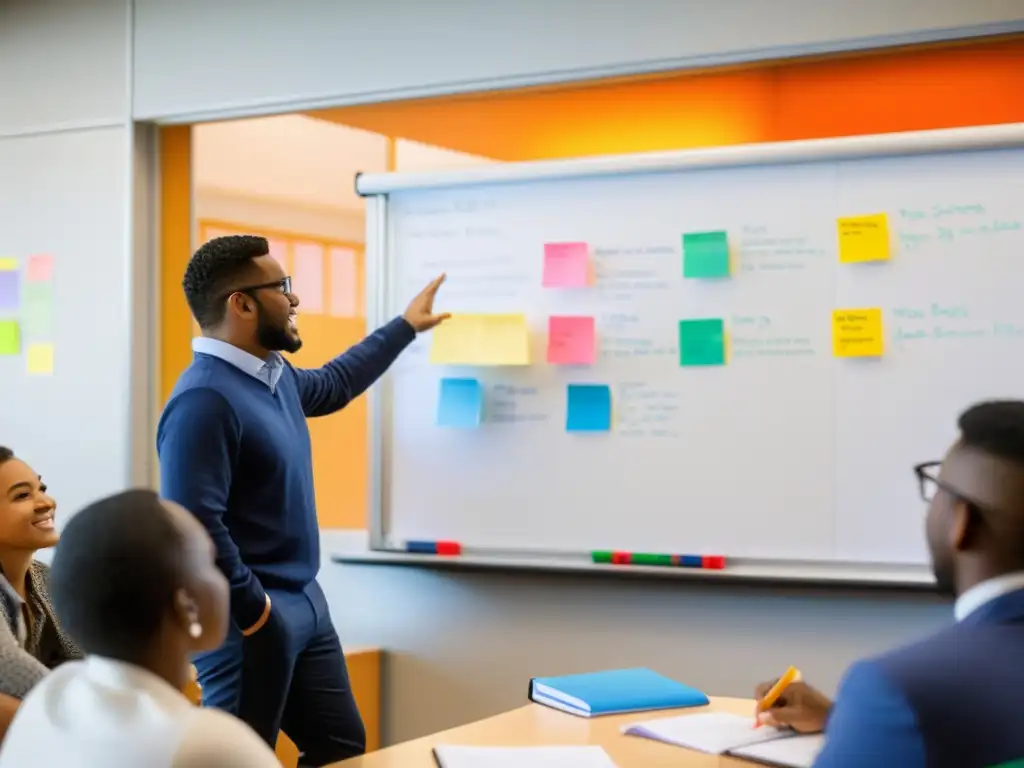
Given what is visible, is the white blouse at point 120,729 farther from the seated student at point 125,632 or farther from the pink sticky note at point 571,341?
the pink sticky note at point 571,341

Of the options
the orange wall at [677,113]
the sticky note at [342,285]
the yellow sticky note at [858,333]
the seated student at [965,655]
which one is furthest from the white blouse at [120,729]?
the sticky note at [342,285]

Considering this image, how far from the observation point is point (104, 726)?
1.10 m

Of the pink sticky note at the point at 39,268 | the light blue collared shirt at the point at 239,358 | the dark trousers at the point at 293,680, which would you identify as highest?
the pink sticky note at the point at 39,268

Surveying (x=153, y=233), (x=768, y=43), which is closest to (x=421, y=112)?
(x=153, y=233)

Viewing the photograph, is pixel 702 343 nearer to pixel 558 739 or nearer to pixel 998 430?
pixel 558 739

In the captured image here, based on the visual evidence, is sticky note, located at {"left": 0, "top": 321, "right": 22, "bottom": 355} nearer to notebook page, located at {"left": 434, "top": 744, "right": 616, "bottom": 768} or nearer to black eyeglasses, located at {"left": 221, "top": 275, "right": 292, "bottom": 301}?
black eyeglasses, located at {"left": 221, "top": 275, "right": 292, "bottom": 301}

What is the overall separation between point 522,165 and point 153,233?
1.35 meters

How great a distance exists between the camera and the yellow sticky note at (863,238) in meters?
3.09

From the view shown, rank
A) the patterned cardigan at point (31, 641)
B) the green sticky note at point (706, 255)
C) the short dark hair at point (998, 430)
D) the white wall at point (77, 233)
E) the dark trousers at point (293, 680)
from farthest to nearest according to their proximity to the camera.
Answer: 1. the white wall at point (77, 233)
2. the green sticky note at point (706, 255)
3. the dark trousers at point (293, 680)
4. the patterned cardigan at point (31, 641)
5. the short dark hair at point (998, 430)

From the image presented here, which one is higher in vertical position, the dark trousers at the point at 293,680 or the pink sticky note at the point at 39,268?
the pink sticky note at the point at 39,268

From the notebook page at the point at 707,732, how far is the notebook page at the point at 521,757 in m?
0.13

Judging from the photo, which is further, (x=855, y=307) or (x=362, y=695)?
(x=362, y=695)

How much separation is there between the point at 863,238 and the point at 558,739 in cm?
171

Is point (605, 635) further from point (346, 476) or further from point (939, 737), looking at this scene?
point (939, 737)
